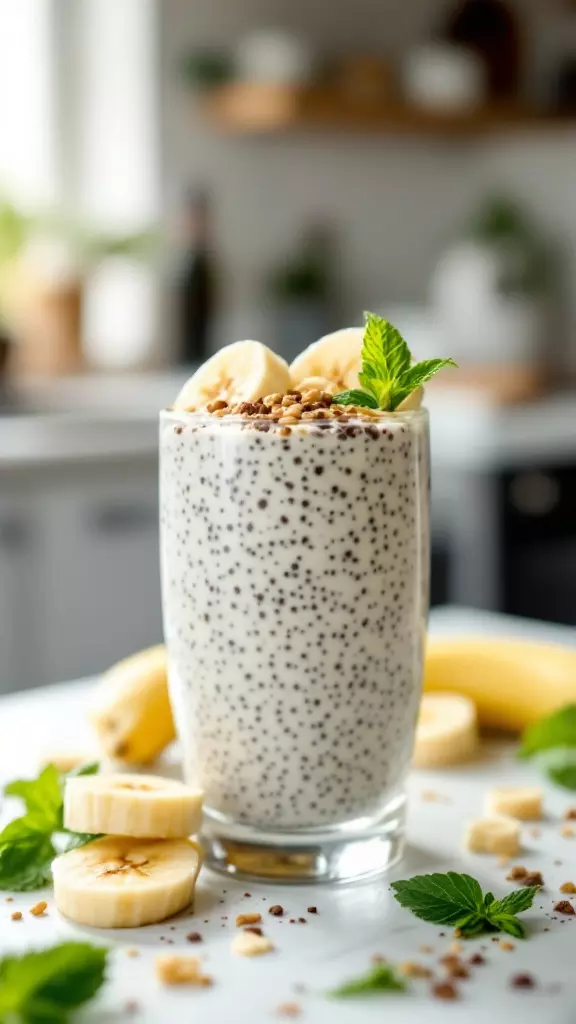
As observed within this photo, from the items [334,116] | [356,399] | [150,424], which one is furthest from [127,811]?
[334,116]

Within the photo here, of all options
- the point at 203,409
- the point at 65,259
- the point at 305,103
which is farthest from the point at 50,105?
the point at 203,409

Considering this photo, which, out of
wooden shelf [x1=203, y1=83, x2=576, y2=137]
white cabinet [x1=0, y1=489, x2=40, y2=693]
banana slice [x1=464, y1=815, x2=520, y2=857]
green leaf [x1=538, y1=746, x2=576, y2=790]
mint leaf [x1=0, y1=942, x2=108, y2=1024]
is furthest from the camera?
wooden shelf [x1=203, y1=83, x2=576, y2=137]

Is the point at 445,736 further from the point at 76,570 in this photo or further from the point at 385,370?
the point at 76,570

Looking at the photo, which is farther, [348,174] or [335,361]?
[348,174]

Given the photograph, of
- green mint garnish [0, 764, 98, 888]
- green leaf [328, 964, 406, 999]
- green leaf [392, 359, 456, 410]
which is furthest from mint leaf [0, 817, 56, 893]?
green leaf [392, 359, 456, 410]

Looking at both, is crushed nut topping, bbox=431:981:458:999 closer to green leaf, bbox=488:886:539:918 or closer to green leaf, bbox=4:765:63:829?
green leaf, bbox=488:886:539:918

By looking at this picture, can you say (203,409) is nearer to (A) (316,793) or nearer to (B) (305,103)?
(A) (316,793)
